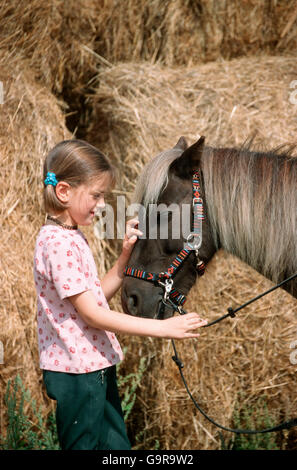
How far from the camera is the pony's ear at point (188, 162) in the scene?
1.94m

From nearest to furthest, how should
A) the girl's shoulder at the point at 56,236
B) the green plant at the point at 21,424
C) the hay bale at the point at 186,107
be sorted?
1. the girl's shoulder at the point at 56,236
2. the green plant at the point at 21,424
3. the hay bale at the point at 186,107

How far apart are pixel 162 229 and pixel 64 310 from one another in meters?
0.50

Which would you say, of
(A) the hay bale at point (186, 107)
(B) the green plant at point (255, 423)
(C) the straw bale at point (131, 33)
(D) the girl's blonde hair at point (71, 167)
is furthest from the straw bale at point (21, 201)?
(B) the green plant at point (255, 423)

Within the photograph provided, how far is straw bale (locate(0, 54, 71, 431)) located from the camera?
2.75 metres

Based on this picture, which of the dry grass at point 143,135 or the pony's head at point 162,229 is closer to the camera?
the pony's head at point 162,229

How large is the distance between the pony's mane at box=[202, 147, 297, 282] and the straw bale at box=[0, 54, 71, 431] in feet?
4.17

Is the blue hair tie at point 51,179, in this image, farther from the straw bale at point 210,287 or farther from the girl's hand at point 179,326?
the straw bale at point 210,287

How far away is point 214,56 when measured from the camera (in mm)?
4230

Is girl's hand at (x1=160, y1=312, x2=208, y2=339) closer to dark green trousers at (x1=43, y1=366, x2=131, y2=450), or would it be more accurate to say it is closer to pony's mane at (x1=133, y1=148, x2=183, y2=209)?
dark green trousers at (x1=43, y1=366, x2=131, y2=450)

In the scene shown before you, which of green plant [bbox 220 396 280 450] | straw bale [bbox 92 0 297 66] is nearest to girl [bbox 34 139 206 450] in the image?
green plant [bbox 220 396 280 450]

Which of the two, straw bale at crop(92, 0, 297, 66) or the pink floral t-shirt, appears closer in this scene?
the pink floral t-shirt

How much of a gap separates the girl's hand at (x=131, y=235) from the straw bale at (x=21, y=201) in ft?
3.00
